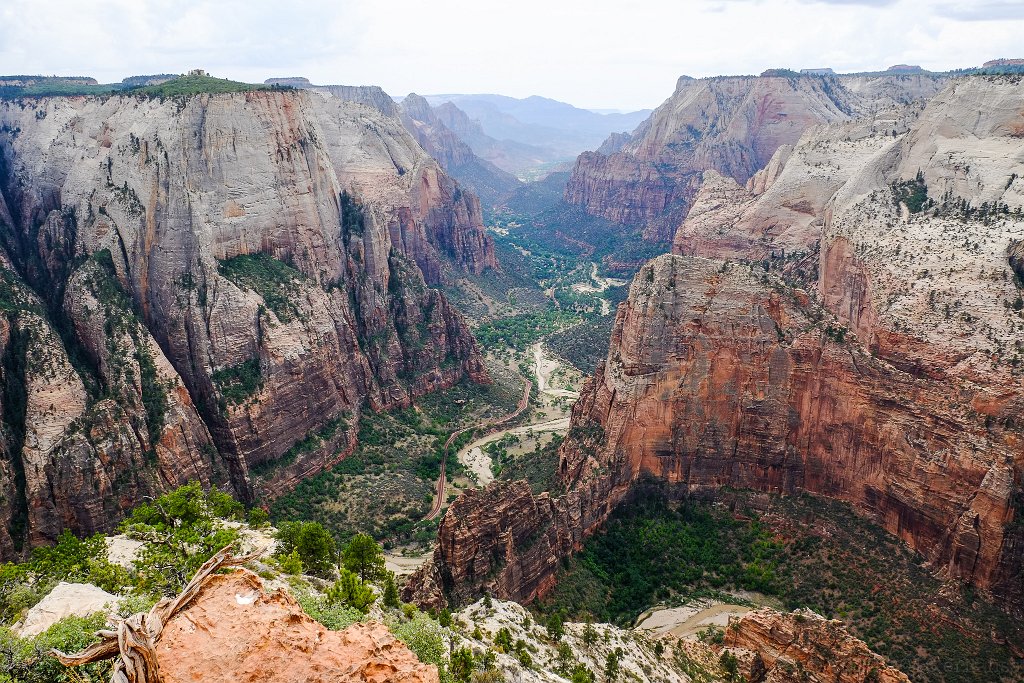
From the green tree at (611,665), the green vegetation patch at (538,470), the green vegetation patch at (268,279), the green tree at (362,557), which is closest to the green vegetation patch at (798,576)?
the green vegetation patch at (538,470)

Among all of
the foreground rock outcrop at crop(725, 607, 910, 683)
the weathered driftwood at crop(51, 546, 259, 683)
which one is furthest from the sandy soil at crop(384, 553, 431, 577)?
the weathered driftwood at crop(51, 546, 259, 683)

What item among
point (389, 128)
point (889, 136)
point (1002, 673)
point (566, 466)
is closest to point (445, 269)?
point (389, 128)

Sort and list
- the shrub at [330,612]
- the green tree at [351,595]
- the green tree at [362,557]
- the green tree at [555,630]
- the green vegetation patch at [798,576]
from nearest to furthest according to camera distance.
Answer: the shrub at [330,612] → the green tree at [351,595] → the green tree at [555,630] → the green tree at [362,557] → the green vegetation patch at [798,576]

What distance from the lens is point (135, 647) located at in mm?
19594

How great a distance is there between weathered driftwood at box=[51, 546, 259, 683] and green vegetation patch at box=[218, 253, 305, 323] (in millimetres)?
58187

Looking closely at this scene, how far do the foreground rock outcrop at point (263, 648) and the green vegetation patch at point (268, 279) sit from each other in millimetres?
58186

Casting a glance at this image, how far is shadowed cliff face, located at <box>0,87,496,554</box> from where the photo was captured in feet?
196

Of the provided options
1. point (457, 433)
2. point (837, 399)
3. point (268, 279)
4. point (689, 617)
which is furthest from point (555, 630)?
point (268, 279)

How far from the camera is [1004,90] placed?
85.1 m

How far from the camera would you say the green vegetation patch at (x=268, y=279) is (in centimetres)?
7694

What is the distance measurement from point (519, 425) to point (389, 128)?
91.2m

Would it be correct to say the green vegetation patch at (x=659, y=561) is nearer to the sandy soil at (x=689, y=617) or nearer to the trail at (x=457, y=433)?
the sandy soil at (x=689, y=617)

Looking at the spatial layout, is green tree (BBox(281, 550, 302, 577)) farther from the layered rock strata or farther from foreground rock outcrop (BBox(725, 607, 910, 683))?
foreground rock outcrop (BBox(725, 607, 910, 683))

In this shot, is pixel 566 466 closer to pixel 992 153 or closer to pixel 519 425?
pixel 519 425
